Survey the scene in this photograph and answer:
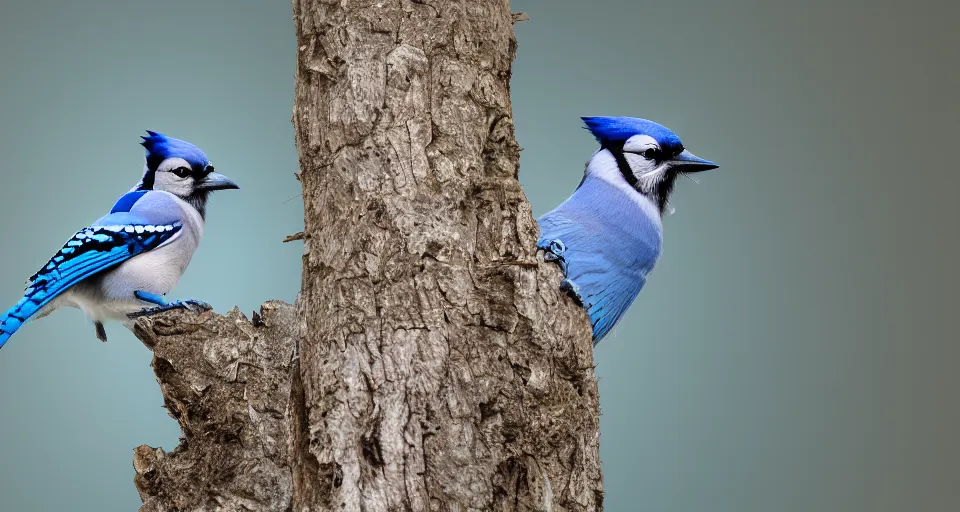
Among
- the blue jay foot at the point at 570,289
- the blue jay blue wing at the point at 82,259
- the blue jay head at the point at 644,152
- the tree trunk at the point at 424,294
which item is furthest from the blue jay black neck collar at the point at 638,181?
the blue jay blue wing at the point at 82,259

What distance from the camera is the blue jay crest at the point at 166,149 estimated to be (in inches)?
99.5

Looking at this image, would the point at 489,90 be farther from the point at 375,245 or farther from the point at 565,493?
the point at 565,493

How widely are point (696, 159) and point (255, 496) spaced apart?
1.42 metres

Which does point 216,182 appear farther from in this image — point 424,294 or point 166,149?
point 424,294

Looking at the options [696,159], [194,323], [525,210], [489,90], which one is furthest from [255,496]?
[696,159]

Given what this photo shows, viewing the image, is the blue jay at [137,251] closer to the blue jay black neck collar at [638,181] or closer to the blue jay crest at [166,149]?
the blue jay crest at [166,149]

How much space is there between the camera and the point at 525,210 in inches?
65.1

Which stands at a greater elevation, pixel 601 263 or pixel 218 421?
pixel 601 263

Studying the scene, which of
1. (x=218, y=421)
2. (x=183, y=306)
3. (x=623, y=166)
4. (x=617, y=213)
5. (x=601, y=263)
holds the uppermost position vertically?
(x=623, y=166)

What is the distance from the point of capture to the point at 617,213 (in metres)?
2.31

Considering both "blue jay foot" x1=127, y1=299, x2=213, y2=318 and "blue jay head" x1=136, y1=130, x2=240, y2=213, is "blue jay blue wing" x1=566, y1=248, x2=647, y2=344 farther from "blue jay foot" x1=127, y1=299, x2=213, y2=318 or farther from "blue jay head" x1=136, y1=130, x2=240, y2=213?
"blue jay head" x1=136, y1=130, x2=240, y2=213

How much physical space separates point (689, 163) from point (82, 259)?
1615mm

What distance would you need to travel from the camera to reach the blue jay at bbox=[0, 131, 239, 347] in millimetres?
2232

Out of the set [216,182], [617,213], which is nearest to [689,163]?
[617,213]
